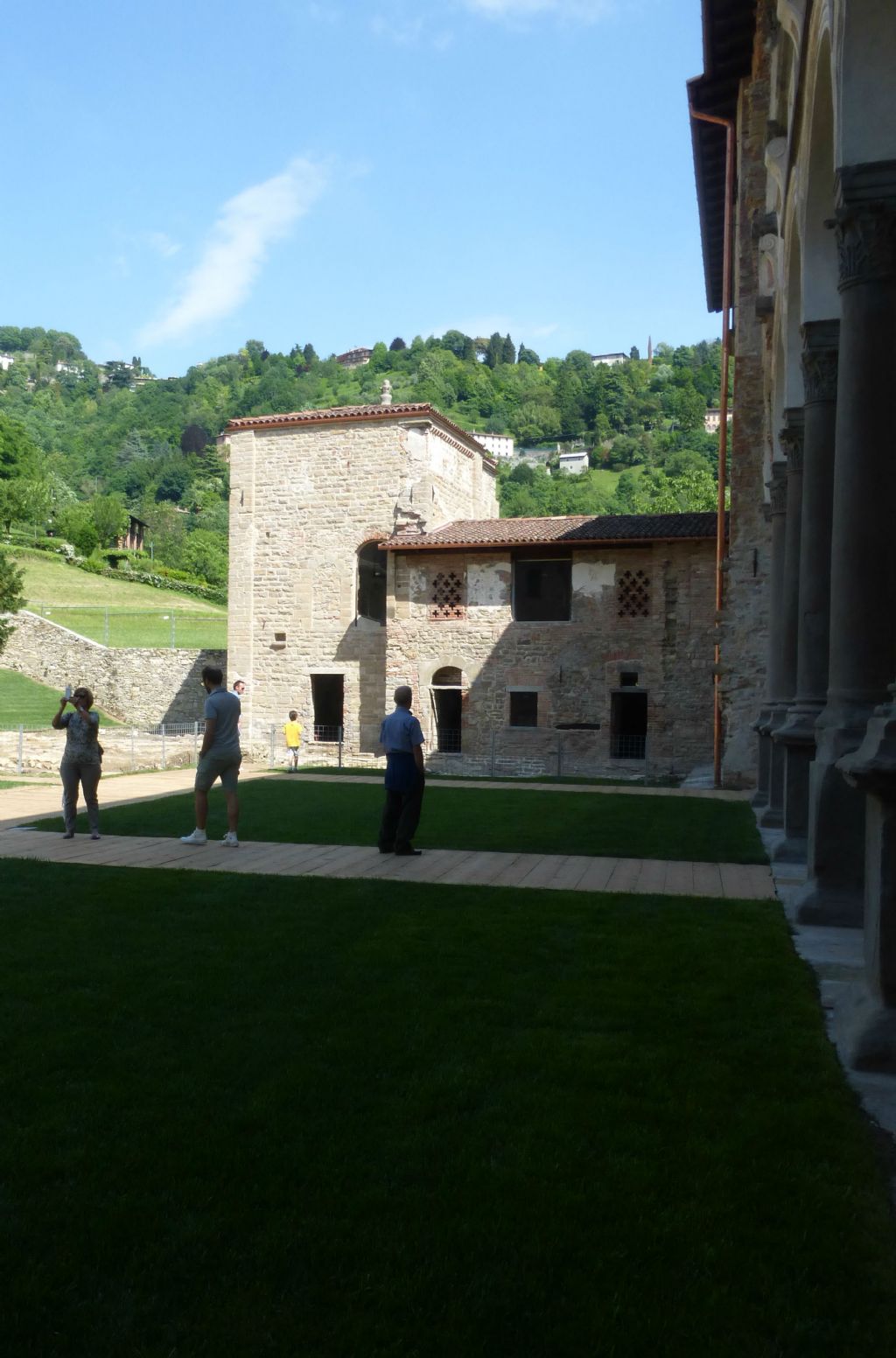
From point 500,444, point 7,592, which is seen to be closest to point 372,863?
point 7,592

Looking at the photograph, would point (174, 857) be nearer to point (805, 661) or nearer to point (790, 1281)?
point (805, 661)

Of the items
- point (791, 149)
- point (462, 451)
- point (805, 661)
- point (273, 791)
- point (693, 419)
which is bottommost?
point (273, 791)

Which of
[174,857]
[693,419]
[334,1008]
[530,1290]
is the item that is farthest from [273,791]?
[693,419]

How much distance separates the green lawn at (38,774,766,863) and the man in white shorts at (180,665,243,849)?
75cm

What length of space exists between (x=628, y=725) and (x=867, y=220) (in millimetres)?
22831

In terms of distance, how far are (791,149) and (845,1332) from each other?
30.1ft

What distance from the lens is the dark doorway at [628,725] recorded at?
27094mm

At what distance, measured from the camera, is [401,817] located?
31.6 feet

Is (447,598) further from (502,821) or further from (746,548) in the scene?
(502,821)

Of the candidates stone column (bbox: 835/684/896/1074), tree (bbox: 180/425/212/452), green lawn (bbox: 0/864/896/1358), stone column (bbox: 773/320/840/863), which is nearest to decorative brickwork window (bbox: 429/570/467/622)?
stone column (bbox: 773/320/840/863)

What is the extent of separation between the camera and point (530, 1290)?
8.01 ft

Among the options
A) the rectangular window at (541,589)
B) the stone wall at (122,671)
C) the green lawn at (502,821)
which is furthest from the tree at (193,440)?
the green lawn at (502,821)

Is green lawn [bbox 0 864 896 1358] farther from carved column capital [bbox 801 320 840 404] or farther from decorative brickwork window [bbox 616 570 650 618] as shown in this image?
decorative brickwork window [bbox 616 570 650 618]

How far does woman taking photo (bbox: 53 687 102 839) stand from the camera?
10289mm
